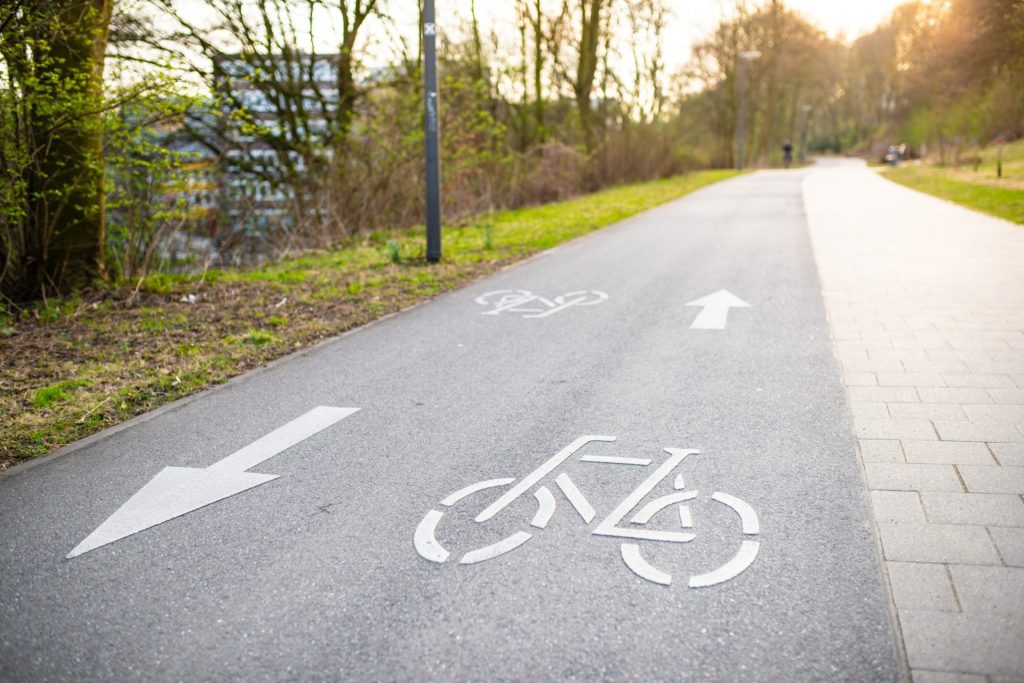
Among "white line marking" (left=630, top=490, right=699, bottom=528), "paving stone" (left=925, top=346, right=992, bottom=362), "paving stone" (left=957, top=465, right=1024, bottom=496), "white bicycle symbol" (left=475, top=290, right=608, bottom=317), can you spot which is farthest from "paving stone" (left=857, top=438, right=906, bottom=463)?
"white bicycle symbol" (left=475, top=290, right=608, bottom=317)

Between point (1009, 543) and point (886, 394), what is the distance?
2.18 m

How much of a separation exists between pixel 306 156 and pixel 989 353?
13822 millimetres

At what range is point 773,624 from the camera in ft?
8.87

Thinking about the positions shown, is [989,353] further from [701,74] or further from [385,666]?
[701,74]

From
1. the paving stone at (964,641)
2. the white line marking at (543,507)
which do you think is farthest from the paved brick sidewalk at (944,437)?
the white line marking at (543,507)

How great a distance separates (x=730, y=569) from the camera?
3061 mm

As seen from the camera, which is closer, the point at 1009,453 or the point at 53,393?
the point at 1009,453

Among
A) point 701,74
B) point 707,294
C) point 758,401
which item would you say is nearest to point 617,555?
point 758,401

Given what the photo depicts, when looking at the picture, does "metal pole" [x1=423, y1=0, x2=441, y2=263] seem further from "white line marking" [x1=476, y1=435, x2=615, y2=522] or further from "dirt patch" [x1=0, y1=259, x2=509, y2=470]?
"white line marking" [x1=476, y1=435, x2=615, y2=522]

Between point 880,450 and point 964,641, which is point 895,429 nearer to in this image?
point 880,450

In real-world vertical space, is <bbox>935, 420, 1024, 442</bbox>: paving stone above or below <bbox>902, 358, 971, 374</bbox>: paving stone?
below

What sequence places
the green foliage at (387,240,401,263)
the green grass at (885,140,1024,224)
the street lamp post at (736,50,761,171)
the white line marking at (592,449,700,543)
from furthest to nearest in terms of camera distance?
the street lamp post at (736,50,761,171)
the green grass at (885,140,1024,224)
the green foliage at (387,240,401,263)
the white line marking at (592,449,700,543)

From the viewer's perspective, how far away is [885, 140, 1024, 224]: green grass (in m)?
17.5

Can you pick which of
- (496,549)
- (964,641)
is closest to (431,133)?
(496,549)
